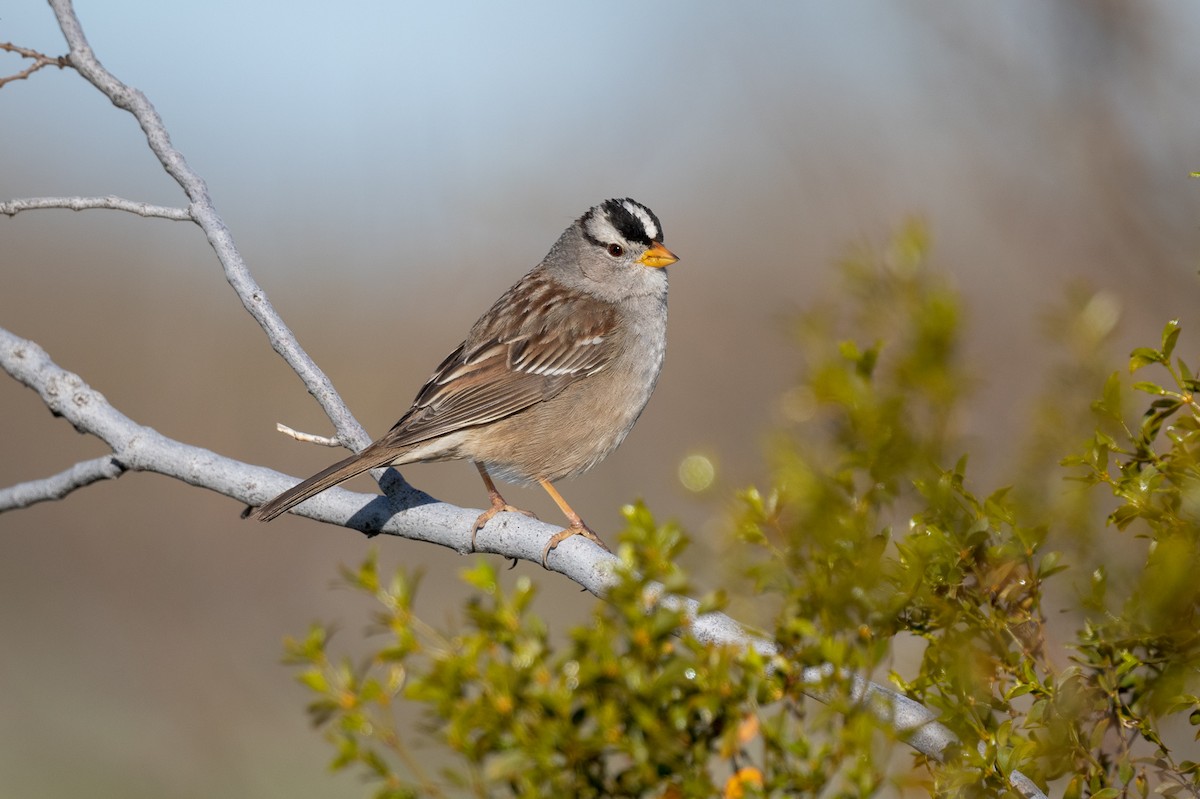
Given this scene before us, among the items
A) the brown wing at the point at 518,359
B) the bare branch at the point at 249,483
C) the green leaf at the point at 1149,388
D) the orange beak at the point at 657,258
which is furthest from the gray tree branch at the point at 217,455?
the orange beak at the point at 657,258

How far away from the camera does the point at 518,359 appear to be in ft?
17.5

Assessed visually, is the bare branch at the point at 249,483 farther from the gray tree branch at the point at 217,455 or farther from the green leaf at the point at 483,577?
the green leaf at the point at 483,577

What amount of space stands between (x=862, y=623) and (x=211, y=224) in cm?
287

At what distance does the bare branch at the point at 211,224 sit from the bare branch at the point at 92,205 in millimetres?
76

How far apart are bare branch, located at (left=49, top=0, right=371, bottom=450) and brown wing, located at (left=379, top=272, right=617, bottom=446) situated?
883mm

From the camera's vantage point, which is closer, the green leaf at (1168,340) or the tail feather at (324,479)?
the green leaf at (1168,340)

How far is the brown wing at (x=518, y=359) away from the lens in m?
4.96

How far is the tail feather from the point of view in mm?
3523

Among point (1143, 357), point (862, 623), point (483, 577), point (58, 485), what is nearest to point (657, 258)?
point (58, 485)

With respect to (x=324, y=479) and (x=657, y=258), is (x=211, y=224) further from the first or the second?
(x=657, y=258)

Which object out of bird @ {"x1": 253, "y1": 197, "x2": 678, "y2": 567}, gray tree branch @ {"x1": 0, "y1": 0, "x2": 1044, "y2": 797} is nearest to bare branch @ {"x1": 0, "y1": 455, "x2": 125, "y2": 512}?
gray tree branch @ {"x1": 0, "y1": 0, "x2": 1044, "y2": 797}

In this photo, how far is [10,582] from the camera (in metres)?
11.5

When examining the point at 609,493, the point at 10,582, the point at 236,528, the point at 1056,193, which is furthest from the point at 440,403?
the point at 10,582

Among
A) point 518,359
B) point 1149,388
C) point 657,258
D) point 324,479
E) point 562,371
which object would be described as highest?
point 657,258
